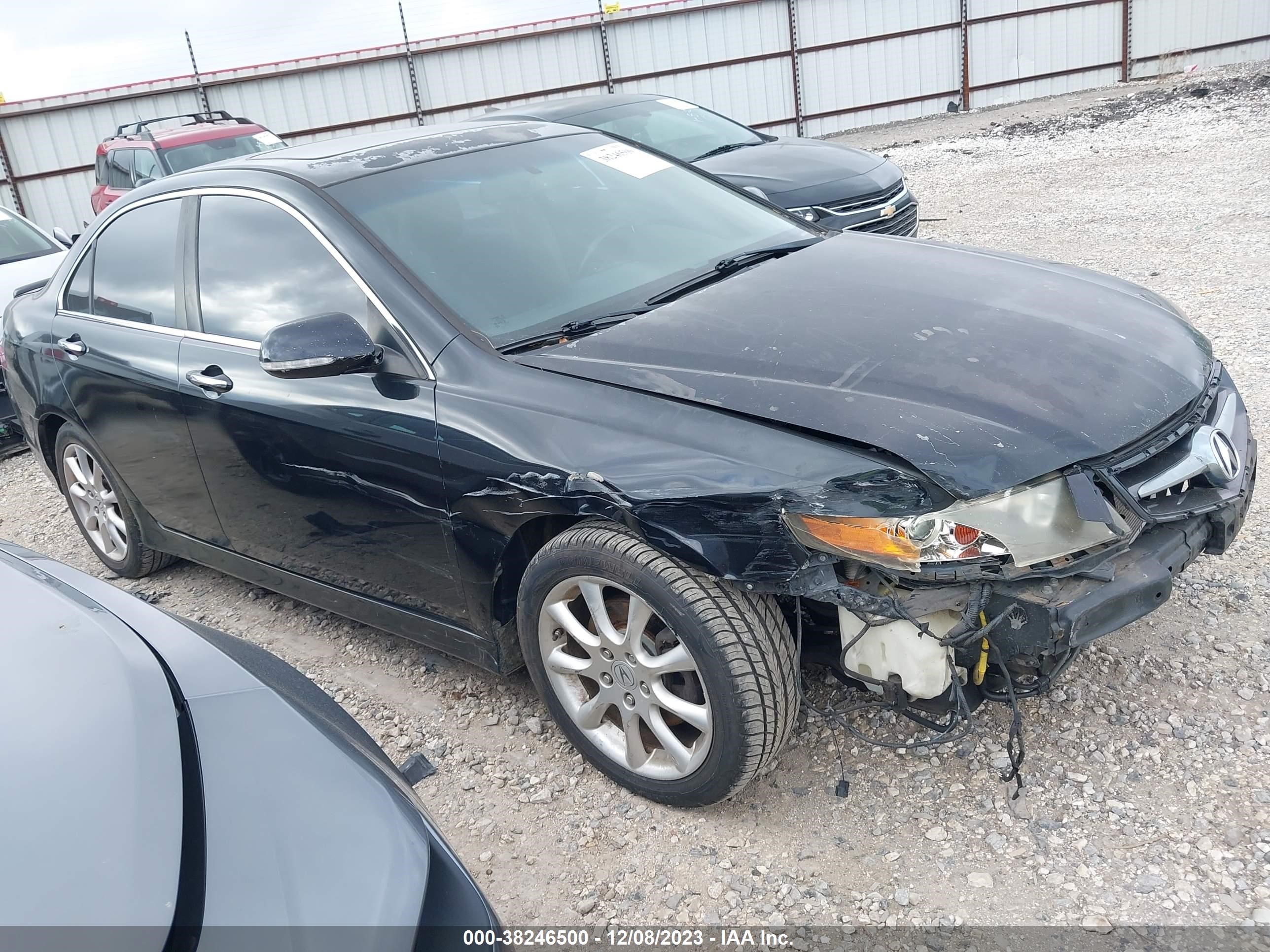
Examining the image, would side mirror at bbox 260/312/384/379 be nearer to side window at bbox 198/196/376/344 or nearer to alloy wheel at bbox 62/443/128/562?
side window at bbox 198/196/376/344

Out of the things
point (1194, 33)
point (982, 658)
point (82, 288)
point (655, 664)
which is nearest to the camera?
point (982, 658)

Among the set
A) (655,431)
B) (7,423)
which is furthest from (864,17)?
(655,431)

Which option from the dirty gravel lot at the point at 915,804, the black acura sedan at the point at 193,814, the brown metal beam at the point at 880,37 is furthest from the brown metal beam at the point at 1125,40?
the black acura sedan at the point at 193,814

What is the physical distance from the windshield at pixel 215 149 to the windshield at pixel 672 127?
472 centimetres

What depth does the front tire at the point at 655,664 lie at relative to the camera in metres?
2.31

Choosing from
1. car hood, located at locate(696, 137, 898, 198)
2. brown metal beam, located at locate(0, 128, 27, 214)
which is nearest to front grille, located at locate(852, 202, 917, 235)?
car hood, located at locate(696, 137, 898, 198)

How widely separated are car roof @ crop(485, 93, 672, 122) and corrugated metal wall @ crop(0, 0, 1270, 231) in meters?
9.91

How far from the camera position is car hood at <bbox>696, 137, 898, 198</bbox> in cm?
697

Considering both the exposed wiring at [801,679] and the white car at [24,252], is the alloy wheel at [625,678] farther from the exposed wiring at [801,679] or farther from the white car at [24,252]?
the white car at [24,252]

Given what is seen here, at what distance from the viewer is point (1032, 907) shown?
2.18 meters

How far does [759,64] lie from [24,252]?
526 inches

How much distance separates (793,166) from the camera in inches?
287

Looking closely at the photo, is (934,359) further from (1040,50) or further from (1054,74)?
(1054,74)

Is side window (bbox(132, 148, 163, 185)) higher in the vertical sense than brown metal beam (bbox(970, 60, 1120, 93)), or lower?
higher
